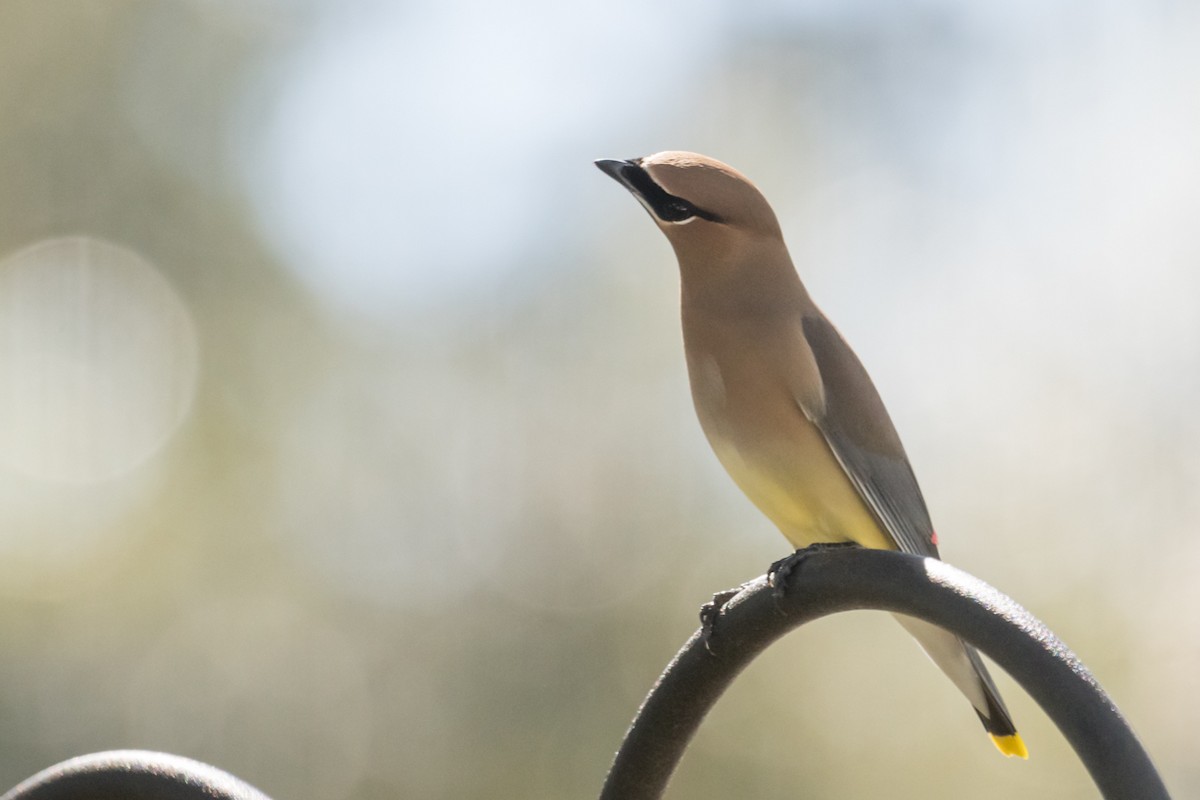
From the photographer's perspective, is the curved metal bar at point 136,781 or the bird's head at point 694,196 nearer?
the curved metal bar at point 136,781

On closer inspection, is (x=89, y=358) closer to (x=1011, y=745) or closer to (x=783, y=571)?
(x=1011, y=745)

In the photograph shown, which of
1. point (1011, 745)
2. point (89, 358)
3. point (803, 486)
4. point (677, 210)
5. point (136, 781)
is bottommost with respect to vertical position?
point (136, 781)

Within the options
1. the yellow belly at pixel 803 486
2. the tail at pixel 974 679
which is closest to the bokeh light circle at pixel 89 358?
the yellow belly at pixel 803 486

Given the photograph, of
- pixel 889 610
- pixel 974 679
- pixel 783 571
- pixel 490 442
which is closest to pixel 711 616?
pixel 783 571

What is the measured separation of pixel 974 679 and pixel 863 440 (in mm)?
382

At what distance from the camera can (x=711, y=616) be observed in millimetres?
1575

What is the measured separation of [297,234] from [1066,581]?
4091 millimetres

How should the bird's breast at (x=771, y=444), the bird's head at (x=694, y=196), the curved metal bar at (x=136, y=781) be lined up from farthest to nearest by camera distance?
the bird's breast at (x=771, y=444)
the bird's head at (x=694, y=196)
the curved metal bar at (x=136, y=781)

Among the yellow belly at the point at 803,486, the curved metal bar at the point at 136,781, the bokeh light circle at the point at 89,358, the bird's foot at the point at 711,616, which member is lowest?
the curved metal bar at the point at 136,781

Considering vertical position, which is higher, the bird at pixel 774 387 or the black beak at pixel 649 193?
the black beak at pixel 649 193

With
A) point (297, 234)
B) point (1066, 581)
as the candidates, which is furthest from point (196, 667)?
point (1066, 581)

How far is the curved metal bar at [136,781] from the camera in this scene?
1272 millimetres

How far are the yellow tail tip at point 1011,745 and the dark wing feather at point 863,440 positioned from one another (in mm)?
292

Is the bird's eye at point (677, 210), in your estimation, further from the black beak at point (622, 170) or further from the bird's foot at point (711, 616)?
the bird's foot at point (711, 616)
